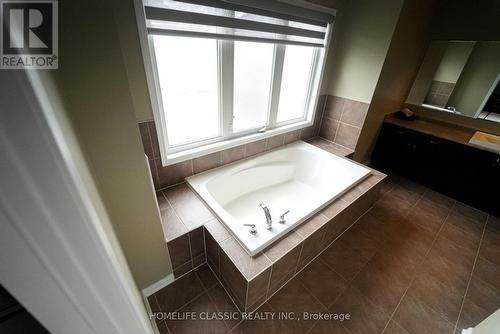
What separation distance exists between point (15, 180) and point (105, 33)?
2.04 feet

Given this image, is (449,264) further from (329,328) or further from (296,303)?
(296,303)

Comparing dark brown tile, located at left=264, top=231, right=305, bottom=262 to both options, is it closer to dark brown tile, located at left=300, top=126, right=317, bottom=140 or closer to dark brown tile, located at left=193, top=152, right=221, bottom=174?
dark brown tile, located at left=193, top=152, right=221, bottom=174

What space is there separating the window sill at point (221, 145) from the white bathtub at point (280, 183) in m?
0.19

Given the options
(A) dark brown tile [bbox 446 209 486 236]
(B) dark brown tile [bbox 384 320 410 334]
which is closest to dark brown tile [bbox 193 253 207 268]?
(B) dark brown tile [bbox 384 320 410 334]

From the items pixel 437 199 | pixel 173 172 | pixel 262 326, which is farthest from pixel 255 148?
pixel 437 199

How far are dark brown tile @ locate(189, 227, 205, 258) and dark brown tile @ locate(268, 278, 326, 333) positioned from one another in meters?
0.59

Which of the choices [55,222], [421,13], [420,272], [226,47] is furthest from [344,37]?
[55,222]

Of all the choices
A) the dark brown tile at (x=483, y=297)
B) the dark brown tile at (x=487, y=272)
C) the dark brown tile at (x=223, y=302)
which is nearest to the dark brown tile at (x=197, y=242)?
the dark brown tile at (x=223, y=302)

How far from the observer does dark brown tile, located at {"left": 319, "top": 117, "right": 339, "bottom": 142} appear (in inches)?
101

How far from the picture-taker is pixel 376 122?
253cm

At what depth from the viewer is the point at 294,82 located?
7.50 feet

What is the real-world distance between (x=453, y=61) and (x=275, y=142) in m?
2.34

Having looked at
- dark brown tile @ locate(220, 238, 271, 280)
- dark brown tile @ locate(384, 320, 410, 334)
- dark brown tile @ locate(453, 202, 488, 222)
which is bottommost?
dark brown tile @ locate(384, 320, 410, 334)

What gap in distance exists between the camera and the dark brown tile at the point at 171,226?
1.30 metres
